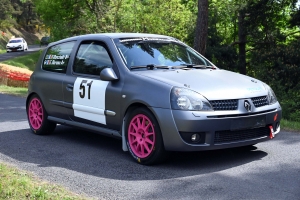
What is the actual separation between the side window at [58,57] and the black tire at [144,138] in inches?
77.5

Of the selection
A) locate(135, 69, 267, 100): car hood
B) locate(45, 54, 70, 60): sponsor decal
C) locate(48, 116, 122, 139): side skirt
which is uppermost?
locate(45, 54, 70, 60): sponsor decal

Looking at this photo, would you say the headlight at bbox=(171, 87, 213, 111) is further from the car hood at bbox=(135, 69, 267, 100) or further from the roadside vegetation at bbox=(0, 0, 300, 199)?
the roadside vegetation at bbox=(0, 0, 300, 199)

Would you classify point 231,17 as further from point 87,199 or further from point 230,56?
point 87,199

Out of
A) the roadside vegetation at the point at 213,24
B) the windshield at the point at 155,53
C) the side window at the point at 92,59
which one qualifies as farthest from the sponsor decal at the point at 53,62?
the roadside vegetation at the point at 213,24

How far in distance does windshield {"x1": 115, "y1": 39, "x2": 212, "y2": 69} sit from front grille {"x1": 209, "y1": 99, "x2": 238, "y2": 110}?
1.31 metres

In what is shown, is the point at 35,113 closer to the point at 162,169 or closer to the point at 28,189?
the point at 162,169

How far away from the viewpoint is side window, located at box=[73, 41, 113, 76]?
23.9 ft

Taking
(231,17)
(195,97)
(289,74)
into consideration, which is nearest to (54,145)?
(195,97)

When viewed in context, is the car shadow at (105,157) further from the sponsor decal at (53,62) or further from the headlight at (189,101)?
the sponsor decal at (53,62)

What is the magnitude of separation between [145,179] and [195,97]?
1108mm

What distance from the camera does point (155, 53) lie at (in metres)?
7.31

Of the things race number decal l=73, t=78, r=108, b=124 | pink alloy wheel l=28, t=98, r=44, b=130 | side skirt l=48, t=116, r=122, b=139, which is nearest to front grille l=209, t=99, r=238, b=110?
side skirt l=48, t=116, r=122, b=139

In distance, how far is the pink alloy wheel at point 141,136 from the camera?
20.9 ft

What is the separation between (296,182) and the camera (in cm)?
548
